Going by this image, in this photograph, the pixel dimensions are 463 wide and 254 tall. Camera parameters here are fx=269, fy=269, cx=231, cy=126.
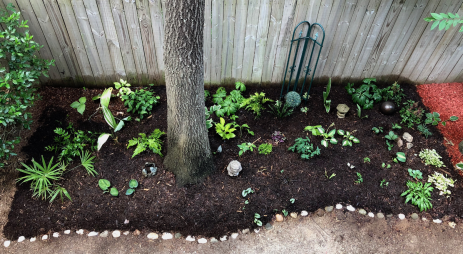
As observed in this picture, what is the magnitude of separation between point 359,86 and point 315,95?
0.79m

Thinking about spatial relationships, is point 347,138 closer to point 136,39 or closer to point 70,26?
point 136,39

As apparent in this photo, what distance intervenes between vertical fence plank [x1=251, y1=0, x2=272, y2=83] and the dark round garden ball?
174 centimetres

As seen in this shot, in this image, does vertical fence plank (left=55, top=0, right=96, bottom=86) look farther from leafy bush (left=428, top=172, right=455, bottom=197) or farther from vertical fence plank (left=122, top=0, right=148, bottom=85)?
leafy bush (left=428, top=172, right=455, bottom=197)

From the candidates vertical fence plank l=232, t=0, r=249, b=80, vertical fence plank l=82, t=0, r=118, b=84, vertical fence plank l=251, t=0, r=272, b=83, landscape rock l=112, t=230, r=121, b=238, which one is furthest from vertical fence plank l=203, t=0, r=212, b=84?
landscape rock l=112, t=230, r=121, b=238

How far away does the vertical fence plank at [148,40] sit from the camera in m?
3.19

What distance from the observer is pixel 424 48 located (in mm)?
3818

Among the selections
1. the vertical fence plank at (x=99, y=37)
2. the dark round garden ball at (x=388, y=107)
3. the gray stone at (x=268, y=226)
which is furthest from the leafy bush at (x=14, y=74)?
the dark round garden ball at (x=388, y=107)

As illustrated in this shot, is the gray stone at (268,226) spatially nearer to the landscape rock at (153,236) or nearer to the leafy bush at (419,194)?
the landscape rock at (153,236)

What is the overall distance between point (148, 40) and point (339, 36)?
250 cm

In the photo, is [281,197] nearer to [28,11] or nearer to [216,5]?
[216,5]

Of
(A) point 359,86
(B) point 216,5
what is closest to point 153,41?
(B) point 216,5

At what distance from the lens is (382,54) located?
151 inches

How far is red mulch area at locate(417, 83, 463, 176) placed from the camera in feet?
11.5

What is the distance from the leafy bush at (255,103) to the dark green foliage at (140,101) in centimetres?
119
